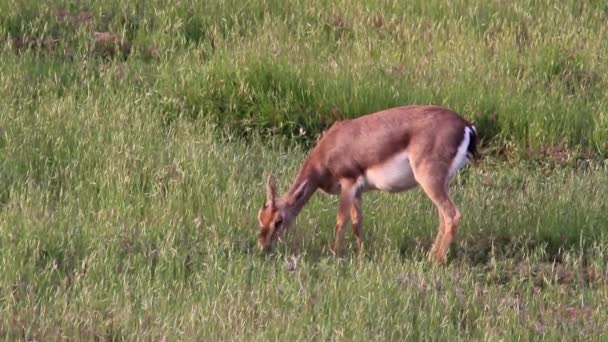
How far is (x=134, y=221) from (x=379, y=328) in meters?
2.76

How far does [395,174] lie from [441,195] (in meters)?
0.41

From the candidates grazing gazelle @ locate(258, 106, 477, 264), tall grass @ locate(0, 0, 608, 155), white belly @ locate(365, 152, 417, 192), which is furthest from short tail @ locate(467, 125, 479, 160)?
tall grass @ locate(0, 0, 608, 155)

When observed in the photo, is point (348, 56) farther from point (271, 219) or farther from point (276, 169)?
point (271, 219)

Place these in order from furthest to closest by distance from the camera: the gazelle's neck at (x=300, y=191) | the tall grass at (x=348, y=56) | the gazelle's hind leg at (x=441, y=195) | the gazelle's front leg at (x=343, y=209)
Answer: the tall grass at (x=348, y=56) → the gazelle's neck at (x=300, y=191) → the gazelle's front leg at (x=343, y=209) → the gazelle's hind leg at (x=441, y=195)

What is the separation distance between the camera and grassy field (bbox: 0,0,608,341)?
9.07 m

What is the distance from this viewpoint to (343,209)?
11.0 metres

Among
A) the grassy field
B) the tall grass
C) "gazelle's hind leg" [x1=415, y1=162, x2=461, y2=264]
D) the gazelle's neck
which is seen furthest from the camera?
the tall grass

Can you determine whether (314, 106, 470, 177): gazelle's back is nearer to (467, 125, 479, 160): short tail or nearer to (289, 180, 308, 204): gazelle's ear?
(467, 125, 479, 160): short tail

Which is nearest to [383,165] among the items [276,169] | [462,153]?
[462,153]

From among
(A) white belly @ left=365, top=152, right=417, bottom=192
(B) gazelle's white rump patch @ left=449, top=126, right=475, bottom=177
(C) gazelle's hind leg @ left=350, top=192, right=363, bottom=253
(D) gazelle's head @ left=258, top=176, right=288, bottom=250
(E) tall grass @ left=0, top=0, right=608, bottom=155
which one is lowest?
(E) tall grass @ left=0, top=0, right=608, bottom=155

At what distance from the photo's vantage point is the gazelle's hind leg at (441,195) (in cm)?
1072

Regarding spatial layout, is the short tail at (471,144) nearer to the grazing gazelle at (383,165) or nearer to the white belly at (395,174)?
the grazing gazelle at (383,165)

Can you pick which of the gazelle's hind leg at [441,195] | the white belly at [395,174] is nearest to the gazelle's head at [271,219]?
the white belly at [395,174]

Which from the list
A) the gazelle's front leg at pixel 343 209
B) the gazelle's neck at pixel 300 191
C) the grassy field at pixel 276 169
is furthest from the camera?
the gazelle's neck at pixel 300 191
